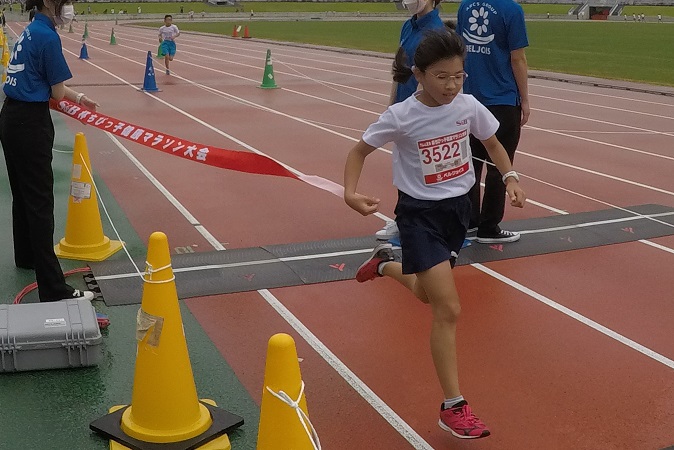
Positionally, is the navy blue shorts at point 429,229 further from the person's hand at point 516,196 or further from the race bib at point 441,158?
the person's hand at point 516,196

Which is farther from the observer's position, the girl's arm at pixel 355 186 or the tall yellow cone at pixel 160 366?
the girl's arm at pixel 355 186

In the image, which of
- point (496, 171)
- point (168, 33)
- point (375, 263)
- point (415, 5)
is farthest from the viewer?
point (168, 33)

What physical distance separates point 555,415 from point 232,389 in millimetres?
1714

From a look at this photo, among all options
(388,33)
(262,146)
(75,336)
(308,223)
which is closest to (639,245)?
(308,223)

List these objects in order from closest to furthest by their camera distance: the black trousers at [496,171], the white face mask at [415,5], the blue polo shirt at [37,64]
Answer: the blue polo shirt at [37,64], the white face mask at [415,5], the black trousers at [496,171]

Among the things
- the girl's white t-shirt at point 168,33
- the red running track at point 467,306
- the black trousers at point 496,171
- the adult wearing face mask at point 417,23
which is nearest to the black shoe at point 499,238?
the black trousers at point 496,171

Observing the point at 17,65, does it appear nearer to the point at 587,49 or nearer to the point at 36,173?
the point at 36,173

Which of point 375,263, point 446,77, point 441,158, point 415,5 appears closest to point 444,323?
point 441,158

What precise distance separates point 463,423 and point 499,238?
141 inches

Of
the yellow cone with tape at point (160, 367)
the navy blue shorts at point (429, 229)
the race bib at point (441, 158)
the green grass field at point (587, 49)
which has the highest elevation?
the race bib at point (441, 158)

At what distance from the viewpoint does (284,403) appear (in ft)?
10.2

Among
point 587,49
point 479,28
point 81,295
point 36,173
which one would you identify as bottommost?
point 587,49

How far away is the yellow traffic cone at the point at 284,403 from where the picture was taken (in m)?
3.10

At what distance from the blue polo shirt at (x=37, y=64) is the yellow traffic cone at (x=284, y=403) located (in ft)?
9.56
